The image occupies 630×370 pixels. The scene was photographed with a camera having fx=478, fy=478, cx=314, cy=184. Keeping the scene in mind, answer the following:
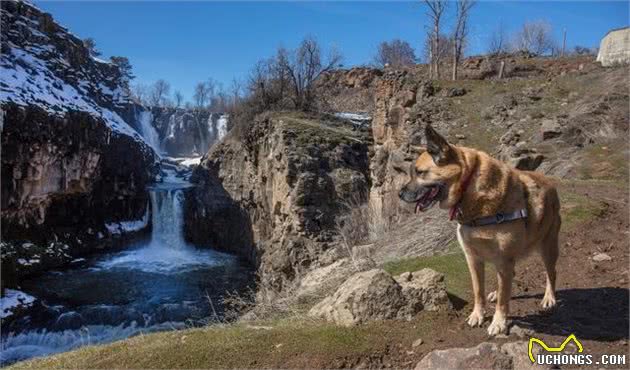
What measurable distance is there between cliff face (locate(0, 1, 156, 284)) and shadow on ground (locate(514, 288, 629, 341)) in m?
27.8

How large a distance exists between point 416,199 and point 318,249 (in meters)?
15.3

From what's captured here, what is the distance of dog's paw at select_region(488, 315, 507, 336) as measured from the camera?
384cm

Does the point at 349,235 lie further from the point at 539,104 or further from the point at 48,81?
the point at 48,81

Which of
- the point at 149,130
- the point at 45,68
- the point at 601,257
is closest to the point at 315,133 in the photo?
the point at 601,257

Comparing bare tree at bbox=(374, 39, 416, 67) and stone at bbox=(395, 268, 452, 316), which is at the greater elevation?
bare tree at bbox=(374, 39, 416, 67)

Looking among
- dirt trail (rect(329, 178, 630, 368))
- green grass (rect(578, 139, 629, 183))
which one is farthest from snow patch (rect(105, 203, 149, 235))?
dirt trail (rect(329, 178, 630, 368))

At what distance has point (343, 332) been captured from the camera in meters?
4.01

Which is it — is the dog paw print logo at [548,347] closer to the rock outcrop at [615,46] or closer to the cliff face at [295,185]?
the cliff face at [295,185]

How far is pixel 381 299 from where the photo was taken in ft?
14.2

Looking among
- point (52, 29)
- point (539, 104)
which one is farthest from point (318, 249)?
point (52, 29)

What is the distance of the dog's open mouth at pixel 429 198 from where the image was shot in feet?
12.3

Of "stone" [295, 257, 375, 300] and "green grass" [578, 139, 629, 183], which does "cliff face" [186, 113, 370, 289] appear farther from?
"green grass" [578, 139, 629, 183]

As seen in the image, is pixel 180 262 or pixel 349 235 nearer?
pixel 349 235

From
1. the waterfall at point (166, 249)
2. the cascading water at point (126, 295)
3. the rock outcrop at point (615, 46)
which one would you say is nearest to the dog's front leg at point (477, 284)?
the cascading water at point (126, 295)
